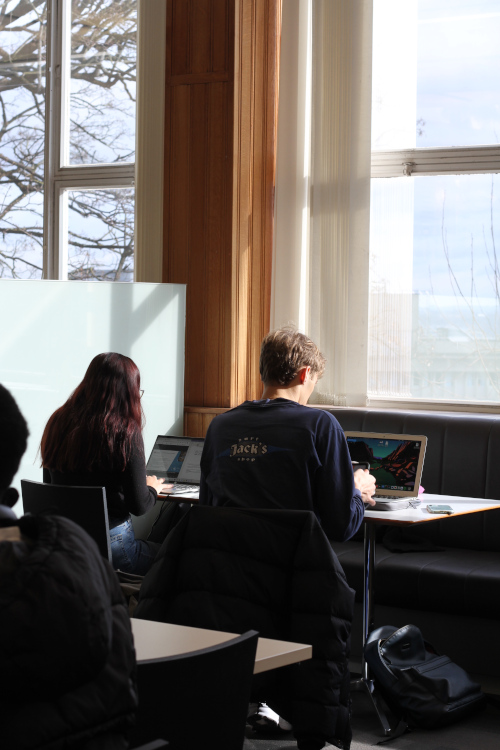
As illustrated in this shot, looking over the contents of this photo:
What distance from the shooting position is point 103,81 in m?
5.93

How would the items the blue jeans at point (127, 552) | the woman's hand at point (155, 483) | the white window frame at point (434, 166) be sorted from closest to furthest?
the blue jeans at point (127, 552) < the woman's hand at point (155, 483) < the white window frame at point (434, 166)

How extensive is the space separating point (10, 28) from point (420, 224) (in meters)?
3.33

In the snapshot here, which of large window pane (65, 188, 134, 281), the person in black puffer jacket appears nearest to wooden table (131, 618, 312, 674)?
the person in black puffer jacket

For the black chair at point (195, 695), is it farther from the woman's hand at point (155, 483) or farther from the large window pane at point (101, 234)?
the large window pane at point (101, 234)

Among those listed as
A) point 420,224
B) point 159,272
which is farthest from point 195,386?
point 420,224

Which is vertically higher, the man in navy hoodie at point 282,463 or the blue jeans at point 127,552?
the man in navy hoodie at point 282,463

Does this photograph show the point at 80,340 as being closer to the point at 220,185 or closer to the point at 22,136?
the point at 220,185

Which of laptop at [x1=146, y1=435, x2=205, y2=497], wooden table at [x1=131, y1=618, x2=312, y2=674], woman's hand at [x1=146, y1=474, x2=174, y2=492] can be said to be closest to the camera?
wooden table at [x1=131, y1=618, x2=312, y2=674]

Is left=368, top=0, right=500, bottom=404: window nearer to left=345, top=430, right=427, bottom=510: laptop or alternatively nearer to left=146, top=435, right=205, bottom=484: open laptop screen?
left=146, top=435, right=205, bottom=484: open laptop screen

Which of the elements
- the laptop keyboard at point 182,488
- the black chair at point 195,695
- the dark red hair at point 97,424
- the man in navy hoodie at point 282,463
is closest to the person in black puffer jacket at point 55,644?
the black chair at point 195,695

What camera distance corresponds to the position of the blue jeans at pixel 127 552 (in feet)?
10.9

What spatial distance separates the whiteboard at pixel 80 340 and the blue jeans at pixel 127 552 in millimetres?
490

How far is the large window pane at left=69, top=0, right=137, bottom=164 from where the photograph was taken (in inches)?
229

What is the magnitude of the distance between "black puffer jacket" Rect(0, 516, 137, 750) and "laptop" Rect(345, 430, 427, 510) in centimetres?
257
